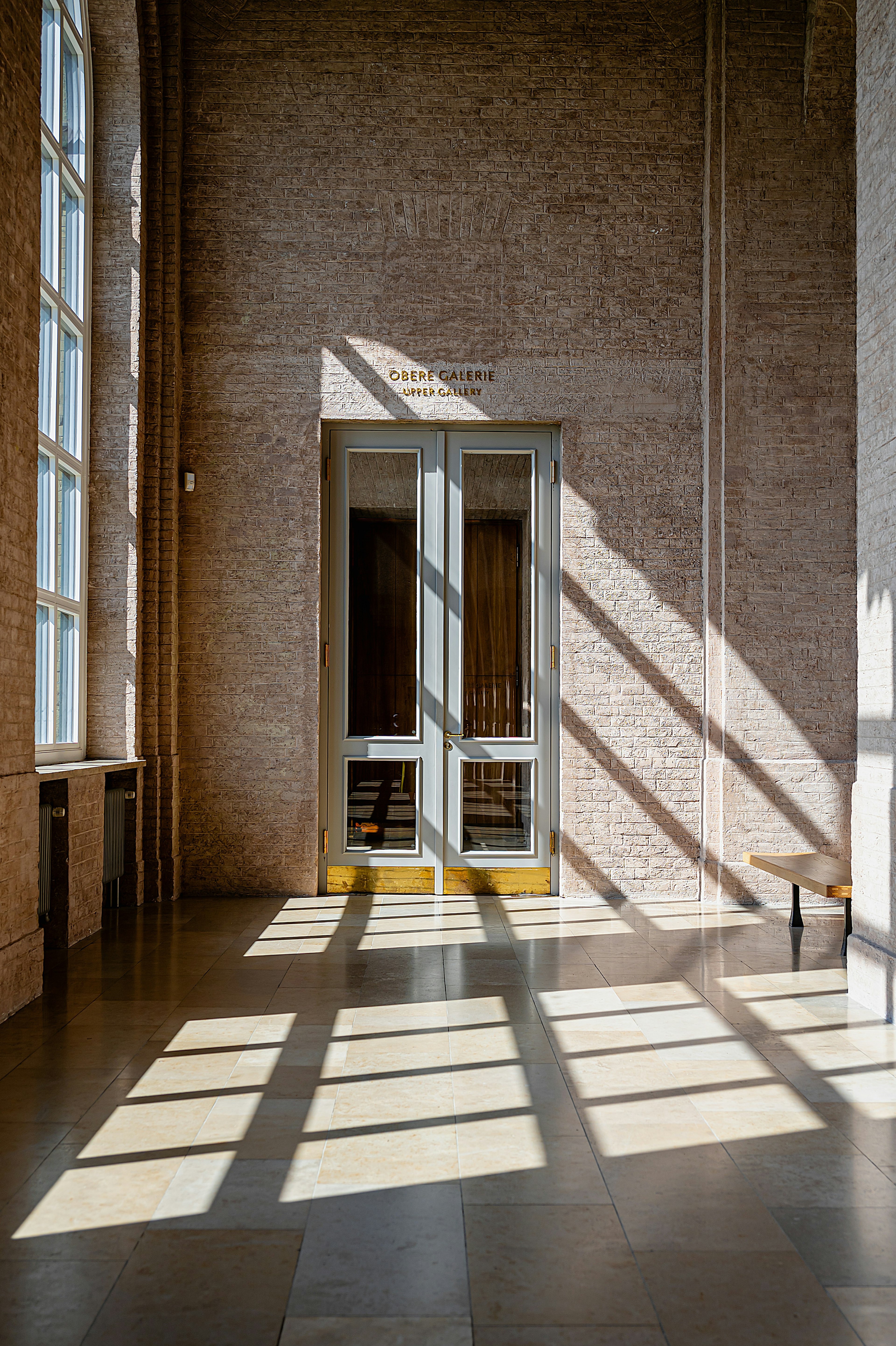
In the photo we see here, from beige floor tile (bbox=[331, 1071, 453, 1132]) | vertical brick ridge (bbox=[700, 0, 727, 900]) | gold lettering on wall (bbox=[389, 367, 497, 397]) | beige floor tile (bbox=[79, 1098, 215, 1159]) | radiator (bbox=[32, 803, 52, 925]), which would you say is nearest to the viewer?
beige floor tile (bbox=[79, 1098, 215, 1159])

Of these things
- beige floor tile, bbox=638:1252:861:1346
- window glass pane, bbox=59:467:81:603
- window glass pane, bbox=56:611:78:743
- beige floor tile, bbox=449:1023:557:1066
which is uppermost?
window glass pane, bbox=59:467:81:603

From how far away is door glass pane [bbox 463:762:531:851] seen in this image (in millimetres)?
7926

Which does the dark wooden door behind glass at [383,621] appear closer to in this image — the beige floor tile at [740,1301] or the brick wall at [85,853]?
the brick wall at [85,853]

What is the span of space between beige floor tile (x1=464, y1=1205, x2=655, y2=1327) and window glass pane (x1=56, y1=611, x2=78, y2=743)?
476 centimetres

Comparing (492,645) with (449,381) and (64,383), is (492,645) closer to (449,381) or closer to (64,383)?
(449,381)

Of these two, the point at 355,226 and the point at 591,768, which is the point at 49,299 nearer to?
the point at 355,226

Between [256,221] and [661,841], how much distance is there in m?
5.22

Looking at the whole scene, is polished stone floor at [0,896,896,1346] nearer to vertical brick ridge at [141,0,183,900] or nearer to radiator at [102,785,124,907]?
radiator at [102,785,124,907]

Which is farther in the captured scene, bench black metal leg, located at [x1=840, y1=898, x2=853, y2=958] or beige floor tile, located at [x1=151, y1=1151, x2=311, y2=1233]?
bench black metal leg, located at [x1=840, y1=898, x2=853, y2=958]

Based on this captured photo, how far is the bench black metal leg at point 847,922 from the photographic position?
6086 millimetres

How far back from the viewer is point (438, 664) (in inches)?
312

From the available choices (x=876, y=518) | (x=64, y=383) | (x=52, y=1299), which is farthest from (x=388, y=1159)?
(x=64, y=383)

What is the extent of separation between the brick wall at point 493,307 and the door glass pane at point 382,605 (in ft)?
1.09

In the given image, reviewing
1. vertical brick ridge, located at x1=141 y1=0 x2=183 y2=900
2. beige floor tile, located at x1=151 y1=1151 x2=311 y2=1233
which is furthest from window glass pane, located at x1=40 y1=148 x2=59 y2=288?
beige floor tile, located at x1=151 y1=1151 x2=311 y2=1233
